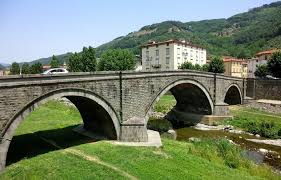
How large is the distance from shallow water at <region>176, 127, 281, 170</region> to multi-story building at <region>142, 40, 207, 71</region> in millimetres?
42324

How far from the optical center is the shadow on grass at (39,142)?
2239 cm

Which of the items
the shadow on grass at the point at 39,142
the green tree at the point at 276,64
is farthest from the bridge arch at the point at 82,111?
the green tree at the point at 276,64

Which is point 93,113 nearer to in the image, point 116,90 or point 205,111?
point 116,90

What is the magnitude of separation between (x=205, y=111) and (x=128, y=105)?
70.7ft

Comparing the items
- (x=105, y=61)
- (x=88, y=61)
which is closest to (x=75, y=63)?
(x=88, y=61)

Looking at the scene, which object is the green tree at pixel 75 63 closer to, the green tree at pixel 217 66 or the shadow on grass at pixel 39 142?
the green tree at pixel 217 66

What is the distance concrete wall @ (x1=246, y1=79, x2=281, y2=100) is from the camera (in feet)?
185

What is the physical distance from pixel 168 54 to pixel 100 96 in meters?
62.5

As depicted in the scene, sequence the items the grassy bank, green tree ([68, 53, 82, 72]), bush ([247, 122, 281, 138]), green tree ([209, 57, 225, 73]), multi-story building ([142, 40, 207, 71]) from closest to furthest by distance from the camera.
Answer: bush ([247, 122, 281, 138]), the grassy bank, green tree ([209, 57, 225, 73]), green tree ([68, 53, 82, 72]), multi-story building ([142, 40, 207, 71])

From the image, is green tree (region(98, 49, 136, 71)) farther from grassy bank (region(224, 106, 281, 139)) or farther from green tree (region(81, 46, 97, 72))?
grassy bank (region(224, 106, 281, 139))

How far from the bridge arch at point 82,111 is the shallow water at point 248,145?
11748 millimetres

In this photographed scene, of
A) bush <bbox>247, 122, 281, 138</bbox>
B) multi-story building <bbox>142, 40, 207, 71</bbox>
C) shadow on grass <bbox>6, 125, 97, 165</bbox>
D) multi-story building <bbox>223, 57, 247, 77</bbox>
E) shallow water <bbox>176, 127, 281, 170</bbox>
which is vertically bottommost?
shallow water <bbox>176, 127, 281, 170</bbox>

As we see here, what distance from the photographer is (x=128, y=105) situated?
93.3 ft

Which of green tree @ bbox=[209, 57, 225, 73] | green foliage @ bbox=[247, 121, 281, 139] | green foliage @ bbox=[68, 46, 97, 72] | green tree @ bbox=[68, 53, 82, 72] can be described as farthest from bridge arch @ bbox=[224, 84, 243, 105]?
green tree @ bbox=[68, 53, 82, 72]
